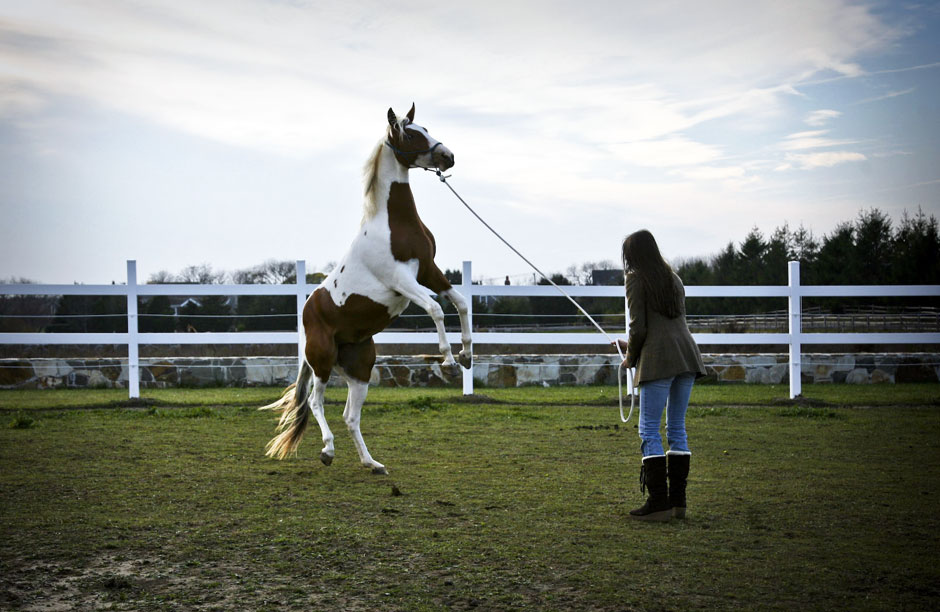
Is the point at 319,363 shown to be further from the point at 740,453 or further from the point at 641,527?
the point at 740,453

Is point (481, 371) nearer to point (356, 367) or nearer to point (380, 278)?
point (356, 367)

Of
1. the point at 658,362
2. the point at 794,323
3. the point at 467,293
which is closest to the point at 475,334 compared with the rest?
the point at 467,293

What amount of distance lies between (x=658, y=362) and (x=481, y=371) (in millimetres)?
8115

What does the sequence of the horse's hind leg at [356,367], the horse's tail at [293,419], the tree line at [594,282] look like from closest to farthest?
the horse's hind leg at [356,367], the horse's tail at [293,419], the tree line at [594,282]

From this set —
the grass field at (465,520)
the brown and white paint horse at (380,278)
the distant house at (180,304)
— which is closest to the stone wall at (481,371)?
the distant house at (180,304)

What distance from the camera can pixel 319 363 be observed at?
19.2 ft

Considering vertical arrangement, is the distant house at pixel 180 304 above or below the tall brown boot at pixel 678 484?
above

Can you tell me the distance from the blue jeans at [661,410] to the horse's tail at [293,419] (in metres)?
2.95

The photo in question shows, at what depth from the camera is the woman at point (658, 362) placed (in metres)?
4.23

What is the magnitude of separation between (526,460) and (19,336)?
7842mm

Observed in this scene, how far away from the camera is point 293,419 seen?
6254 millimetres

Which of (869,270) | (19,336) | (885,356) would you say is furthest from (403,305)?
(869,270)

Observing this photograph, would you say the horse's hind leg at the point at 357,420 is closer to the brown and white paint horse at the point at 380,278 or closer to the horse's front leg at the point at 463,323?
the brown and white paint horse at the point at 380,278

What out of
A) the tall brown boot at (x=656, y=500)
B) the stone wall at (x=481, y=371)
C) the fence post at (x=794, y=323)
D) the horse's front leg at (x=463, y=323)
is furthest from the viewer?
the stone wall at (x=481, y=371)
